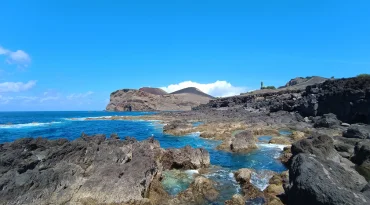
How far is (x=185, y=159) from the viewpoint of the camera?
23500 millimetres

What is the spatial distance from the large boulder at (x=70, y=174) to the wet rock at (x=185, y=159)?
133 inches

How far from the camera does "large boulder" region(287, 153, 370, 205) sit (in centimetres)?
1098

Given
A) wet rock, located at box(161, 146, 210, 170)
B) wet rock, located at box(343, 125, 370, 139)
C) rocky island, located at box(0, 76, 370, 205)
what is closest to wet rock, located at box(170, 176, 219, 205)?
rocky island, located at box(0, 76, 370, 205)

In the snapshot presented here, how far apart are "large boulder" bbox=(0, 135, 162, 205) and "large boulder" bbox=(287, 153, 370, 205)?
869 centimetres

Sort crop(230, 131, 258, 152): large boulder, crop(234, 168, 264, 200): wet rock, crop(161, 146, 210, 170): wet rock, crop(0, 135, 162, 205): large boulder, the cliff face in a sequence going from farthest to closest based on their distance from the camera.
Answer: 1. the cliff face
2. crop(230, 131, 258, 152): large boulder
3. crop(161, 146, 210, 170): wet rock
4. crop(234, 168, 264, 200): wet rock
5. crop(0, 135, 162, 205): large boulder

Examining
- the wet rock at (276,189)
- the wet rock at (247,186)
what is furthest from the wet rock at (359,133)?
the wet rock at (247,186)

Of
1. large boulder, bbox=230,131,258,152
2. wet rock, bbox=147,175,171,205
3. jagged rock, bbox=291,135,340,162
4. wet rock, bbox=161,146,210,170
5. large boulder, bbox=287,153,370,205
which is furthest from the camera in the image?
large boulder, bbox=230,131,258,152

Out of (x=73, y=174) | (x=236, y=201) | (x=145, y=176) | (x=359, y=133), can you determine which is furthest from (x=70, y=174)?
(x=359, y=133)

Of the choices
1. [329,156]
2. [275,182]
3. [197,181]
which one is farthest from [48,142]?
[329,156]

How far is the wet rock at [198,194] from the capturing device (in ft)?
52.3

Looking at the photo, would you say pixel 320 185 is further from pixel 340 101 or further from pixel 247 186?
pixel 340 101

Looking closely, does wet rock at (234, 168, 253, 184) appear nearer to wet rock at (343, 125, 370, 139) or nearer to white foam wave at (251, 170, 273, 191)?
white foam wave at (251, 170, 273, 191)

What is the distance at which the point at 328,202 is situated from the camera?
437 inches

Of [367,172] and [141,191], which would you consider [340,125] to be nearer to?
[367,172]
